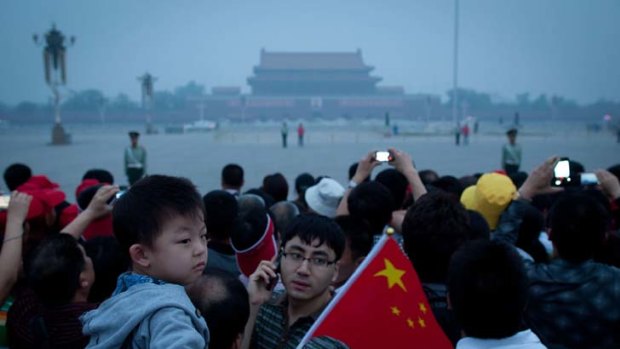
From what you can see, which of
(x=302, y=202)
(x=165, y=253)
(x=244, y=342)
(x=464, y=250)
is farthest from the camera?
(x=302, y=202)

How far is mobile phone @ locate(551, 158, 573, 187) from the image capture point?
2.43 meters

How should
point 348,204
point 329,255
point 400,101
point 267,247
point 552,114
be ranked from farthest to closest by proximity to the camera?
point 400,101 < point 552,114 < point 348,204 < point 267,247 < point 329,255

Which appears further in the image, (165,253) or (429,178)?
(429,178)

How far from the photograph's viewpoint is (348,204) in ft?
9.00

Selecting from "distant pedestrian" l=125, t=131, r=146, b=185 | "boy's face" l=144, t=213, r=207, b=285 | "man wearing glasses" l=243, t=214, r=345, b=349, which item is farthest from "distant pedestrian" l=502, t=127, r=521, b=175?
"boy's face" l=144, t=213, r=207, b=285

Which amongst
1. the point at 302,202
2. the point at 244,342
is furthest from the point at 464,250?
the point at 302,202

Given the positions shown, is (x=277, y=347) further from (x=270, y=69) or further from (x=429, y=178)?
(x=270, y=69)

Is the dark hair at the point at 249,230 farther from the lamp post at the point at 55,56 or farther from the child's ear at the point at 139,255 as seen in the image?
the lamp post at the point at 55,56

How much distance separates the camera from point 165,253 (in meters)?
1.24

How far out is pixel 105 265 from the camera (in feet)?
7.42

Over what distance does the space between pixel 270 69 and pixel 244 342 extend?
72.1 meters

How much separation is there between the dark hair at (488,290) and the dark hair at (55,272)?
1140 millimetres

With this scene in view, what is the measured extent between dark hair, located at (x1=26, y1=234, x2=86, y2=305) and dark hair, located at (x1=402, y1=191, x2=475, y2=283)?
3.34ft

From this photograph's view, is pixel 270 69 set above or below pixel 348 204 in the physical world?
above
